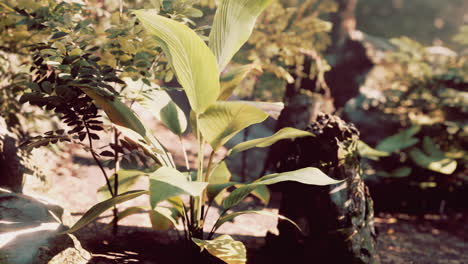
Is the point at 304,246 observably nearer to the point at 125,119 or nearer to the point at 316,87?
the point at 125,119

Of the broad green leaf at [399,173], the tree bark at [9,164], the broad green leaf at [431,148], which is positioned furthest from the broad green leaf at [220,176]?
the broad green leaf at [431,148]

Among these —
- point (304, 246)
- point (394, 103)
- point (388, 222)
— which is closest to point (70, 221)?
point (304, 246)

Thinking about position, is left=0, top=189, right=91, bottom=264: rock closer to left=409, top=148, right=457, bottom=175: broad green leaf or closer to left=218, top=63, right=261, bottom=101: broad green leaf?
left=218, top=63, right=261, bottom=101: broad green leaf

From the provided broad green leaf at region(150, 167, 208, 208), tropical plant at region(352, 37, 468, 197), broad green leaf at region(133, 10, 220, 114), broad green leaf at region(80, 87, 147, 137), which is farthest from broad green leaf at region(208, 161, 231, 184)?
tropical plant at region(352, 37, 468, 197)

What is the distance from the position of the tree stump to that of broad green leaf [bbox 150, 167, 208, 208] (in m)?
1.17

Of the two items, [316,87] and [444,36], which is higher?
[444,36]

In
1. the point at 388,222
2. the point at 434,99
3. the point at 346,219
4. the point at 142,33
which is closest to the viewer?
the point at 142,33

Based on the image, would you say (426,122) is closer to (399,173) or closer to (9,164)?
(399,173)

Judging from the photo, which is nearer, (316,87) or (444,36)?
(316,87)

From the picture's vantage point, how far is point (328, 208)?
2.48 m

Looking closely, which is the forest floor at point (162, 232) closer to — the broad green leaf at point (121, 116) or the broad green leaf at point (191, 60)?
the broad green leaf at point (121, 116)

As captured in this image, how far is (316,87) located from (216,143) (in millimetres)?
3277

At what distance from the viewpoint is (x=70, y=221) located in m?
2.48

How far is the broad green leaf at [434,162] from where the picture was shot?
4008mm
